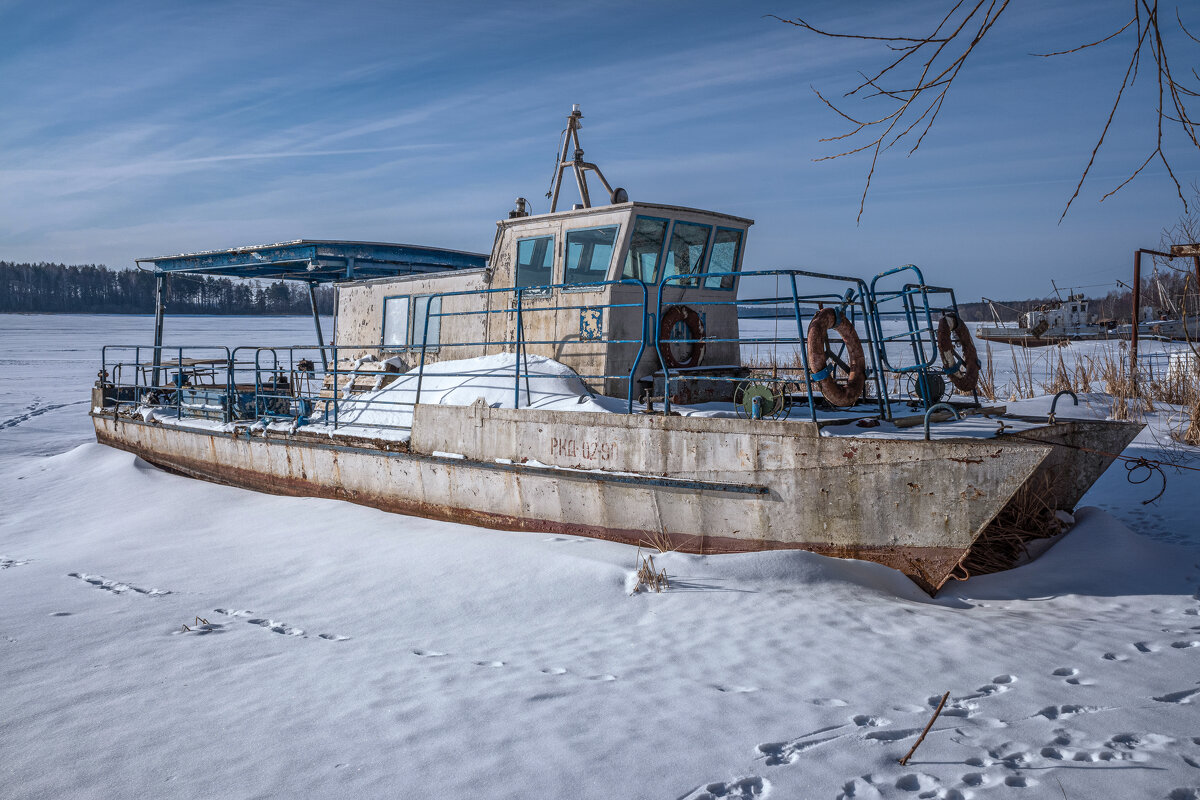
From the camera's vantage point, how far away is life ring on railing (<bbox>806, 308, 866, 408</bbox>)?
5.98 metres

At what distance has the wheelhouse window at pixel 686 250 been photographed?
26.4 feet

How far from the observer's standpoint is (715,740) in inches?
133

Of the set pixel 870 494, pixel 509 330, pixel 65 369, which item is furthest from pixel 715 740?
pixel 65 369

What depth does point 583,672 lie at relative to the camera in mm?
4199

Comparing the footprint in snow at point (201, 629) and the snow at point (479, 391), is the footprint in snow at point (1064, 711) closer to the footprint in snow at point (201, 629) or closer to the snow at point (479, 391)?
the snow at point (479, 391)

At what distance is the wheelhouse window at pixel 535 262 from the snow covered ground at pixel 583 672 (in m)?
2.89

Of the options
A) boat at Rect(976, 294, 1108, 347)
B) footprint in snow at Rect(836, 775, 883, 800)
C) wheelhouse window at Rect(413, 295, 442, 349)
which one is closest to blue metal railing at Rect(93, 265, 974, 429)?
wheelhouse window at Rect(413, 295, 442, 349)

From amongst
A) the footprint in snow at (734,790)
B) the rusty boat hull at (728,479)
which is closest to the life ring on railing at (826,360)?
the rusty boat hull at (728,479)

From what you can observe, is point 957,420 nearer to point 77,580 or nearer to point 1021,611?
point 1021,611

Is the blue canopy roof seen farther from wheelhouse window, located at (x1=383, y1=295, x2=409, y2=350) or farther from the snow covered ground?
the snow covered ground

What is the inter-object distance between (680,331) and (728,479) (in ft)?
7.63

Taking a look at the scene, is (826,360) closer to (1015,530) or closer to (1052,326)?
(1015,530)

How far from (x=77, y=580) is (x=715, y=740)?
20.3 ft

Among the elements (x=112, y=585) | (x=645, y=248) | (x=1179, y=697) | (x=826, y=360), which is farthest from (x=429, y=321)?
(x=1179, y=697)
